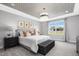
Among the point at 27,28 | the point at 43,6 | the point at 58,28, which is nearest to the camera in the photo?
the point at 43,6

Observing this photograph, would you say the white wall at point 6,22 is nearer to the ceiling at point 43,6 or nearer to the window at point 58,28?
the ceiling at point 43,6

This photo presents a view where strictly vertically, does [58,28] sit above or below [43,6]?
below

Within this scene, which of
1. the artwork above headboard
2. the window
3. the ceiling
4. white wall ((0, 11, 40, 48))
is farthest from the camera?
the artwork above headboard

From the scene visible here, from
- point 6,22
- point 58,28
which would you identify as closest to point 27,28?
point 6,22

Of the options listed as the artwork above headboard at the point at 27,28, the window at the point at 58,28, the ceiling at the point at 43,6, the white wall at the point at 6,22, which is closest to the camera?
the ceiling at the point at 43,6

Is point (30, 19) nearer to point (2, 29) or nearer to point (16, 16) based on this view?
point (16, 16)

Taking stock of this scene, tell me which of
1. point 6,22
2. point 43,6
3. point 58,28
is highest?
point 43,6

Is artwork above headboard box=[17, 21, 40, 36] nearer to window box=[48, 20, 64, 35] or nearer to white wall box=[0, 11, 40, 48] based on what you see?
white wall box=[0, 11, 40, 48]

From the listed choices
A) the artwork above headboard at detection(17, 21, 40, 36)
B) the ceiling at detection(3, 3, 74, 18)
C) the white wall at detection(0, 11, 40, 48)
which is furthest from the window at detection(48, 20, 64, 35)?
the white wall at detection(0, 11, 40, 48)

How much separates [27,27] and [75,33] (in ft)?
10.4

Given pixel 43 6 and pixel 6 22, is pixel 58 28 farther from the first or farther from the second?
pixel 6 22

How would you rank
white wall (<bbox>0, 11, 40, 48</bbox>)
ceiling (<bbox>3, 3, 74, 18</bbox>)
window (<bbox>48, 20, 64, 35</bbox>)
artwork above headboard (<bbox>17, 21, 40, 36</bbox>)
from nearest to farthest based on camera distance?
ceiling (<bbox>3, 3, 74, 18</bbox>) < white wall (<bbox>0, 11, 40, 48</bbox>) < window (<bbox>48, 20, 64, 35</bbox>) < artwork above headboard (<bbox>17, 21, 40, 36</bbox>)

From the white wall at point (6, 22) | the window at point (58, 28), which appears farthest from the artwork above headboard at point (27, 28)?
the window at point (58, 28)

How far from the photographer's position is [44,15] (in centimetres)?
310
